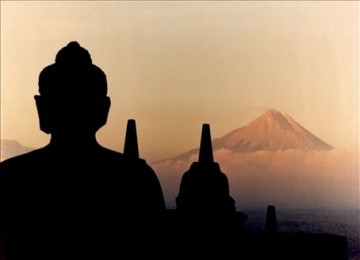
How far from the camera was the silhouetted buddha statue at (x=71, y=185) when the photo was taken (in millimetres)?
2592

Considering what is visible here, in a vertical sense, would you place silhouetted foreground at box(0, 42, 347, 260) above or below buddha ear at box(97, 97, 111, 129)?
below

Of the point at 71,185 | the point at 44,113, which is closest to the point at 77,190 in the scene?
the point at 71,185

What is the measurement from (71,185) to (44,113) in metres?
0.29

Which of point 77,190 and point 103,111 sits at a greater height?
point 103,111

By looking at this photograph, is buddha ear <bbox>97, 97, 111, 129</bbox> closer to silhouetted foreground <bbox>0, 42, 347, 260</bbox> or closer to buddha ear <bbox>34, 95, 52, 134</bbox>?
silhouetted foreground <bbox>0, 42, 347, 260</bbox>

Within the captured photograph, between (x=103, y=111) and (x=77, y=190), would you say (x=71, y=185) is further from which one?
(x=103, y=111)

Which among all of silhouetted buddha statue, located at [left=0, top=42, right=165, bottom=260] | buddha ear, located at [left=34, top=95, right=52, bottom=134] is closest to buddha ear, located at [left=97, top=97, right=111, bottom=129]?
silhouetted buddha statue, located at [left=0, top=42, right=165, bottom=260]

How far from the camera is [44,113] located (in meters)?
2.71

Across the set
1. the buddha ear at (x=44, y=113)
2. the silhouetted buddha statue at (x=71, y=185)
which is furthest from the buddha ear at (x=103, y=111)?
the buddha ear at (x=44, y=113)

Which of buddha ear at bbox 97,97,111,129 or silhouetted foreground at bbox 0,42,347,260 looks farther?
buddha ear at bbox 97,97,111,129

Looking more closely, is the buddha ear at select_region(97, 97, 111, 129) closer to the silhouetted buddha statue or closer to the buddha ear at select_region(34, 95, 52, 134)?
the silhouetted buddha statue

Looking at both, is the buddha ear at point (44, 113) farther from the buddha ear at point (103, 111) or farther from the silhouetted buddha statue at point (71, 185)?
the buddha ear at point (103, 111)

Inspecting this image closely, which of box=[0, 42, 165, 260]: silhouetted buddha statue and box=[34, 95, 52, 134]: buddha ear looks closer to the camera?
box=[0, 42, 165, 260]: silhouetted buddha statue

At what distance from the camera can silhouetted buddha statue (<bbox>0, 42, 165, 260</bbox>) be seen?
259 centimetres
